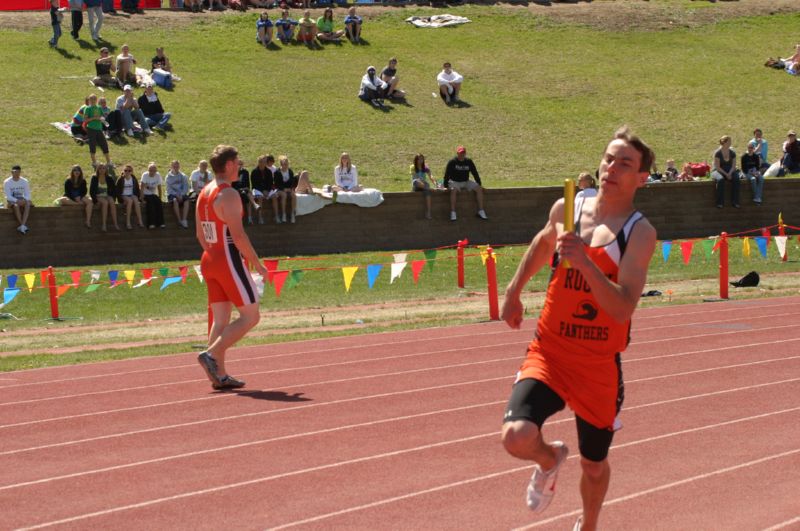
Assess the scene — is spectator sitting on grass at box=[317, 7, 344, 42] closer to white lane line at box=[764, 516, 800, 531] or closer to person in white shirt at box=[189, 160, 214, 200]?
person in white shirt at box=[189, 160, 214, 200]

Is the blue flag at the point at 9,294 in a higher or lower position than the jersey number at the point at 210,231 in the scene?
lower

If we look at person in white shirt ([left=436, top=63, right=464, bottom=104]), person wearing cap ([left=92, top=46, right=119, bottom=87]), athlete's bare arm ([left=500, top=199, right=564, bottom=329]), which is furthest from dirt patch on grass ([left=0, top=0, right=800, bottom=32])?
athlete's bare arm ([left=500, top=199, right=564, bottom=329])

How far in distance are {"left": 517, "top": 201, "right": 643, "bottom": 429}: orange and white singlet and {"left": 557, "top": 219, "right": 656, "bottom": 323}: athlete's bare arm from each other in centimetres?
5

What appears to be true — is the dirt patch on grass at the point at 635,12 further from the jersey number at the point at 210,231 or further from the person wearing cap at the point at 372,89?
the jersey number at the point at 210,231

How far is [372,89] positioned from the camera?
110 feet

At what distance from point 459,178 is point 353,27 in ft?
46.4

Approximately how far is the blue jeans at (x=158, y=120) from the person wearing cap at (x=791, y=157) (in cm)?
1499

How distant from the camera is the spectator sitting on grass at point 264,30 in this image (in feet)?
120

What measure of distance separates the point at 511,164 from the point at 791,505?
2417 cm

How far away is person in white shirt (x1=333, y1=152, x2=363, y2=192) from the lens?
24.6 meters

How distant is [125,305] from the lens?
1930 centimetres

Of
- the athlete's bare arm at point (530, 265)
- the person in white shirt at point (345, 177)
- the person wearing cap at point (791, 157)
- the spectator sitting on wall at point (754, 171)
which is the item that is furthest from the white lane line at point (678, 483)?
the person wearing cap at point (791, 157)

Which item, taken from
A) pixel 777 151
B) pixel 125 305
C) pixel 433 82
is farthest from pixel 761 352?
pixel 433 82

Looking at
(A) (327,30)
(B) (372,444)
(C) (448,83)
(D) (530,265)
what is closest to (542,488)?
(D) (530,265)
